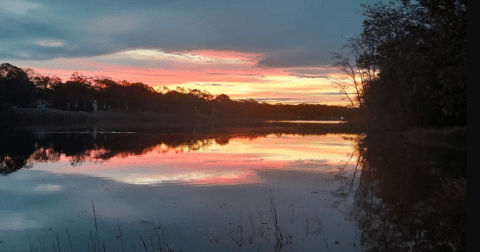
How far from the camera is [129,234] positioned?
940cm

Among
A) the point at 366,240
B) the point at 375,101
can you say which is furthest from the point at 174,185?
the point at 375,101

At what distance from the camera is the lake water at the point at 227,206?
889 cm

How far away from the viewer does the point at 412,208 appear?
11625 millimetres

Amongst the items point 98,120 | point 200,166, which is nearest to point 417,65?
point 200,166

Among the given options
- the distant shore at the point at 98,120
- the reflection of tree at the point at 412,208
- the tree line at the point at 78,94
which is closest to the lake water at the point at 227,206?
the reflection of tree at the point at 412,208

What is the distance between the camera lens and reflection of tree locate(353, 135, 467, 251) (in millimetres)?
8703

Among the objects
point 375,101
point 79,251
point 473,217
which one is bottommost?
point 79,251

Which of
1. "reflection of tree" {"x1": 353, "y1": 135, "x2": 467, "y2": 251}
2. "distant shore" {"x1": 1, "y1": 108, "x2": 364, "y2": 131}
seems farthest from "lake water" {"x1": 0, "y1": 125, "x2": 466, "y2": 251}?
"distant shore" {"x1": 1, "y1": 108, "x2": 364, "y2": 131}

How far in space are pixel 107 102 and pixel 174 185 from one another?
432 ft

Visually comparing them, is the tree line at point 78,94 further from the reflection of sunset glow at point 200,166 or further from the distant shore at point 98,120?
the reflection of sunset glow at point 200,166

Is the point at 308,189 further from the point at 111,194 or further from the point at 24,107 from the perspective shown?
the point at 24,107

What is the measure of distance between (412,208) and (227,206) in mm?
5144

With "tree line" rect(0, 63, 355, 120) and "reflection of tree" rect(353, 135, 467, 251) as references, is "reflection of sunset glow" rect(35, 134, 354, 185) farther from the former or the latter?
"tree line" rect(0, 63, 355, 120)

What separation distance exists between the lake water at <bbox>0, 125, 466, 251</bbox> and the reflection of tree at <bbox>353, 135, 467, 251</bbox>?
3cm
